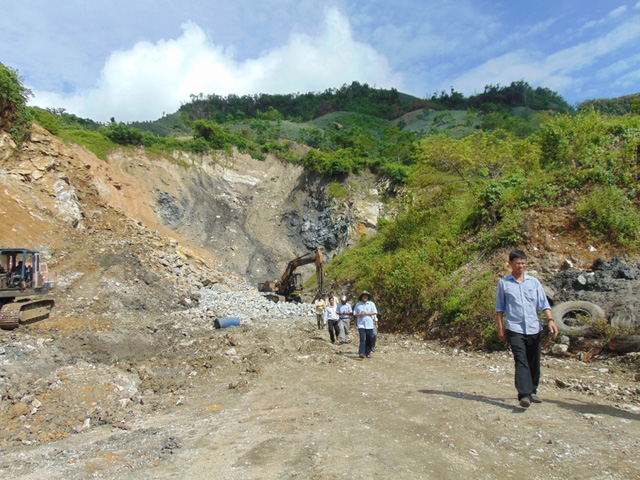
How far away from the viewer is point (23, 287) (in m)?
11.7

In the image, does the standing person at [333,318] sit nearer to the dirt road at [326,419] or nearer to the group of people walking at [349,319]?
the group of people walking at [349,319]

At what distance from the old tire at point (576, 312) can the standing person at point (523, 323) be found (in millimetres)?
3558

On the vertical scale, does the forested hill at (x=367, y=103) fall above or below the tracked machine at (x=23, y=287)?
above

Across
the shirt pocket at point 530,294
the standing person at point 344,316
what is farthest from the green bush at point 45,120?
the shirt pocket at point 530,294

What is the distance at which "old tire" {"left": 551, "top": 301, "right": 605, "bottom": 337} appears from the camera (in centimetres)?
792

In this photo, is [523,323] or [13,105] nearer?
[523,323]

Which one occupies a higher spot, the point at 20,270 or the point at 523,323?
the point at 20,270

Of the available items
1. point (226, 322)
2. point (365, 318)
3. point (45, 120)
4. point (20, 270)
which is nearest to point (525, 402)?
point (365, 318)

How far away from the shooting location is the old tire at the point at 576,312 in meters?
7.92

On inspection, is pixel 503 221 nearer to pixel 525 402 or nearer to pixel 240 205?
pixel 525 402

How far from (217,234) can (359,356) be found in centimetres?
2880

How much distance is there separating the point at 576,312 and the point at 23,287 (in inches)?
539

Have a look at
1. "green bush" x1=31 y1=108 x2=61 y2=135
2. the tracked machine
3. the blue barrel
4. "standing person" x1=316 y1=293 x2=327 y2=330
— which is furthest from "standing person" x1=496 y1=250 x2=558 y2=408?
"green bush" x1=31 y1=108 x2=61 y2=135

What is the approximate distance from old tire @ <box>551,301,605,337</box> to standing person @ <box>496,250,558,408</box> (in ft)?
11.7
